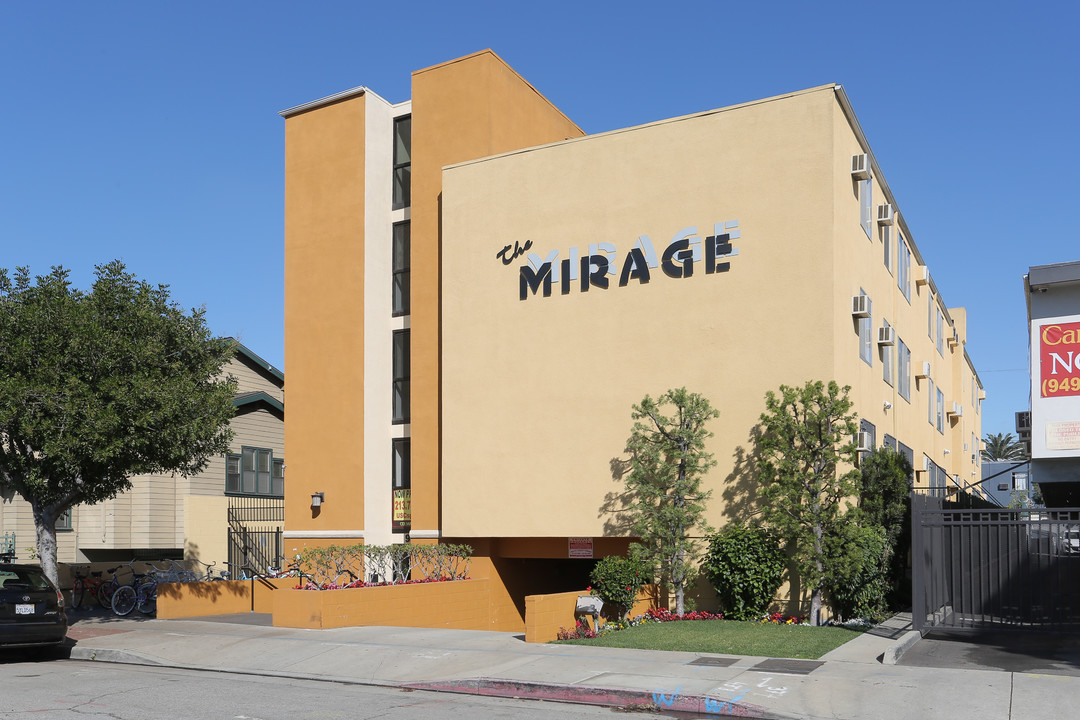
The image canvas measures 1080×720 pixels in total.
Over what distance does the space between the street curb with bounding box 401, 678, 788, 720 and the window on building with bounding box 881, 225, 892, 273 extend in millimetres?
17147

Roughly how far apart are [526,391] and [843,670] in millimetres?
12014

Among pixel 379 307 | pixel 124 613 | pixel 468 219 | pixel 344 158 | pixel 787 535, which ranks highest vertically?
pixel 344 158

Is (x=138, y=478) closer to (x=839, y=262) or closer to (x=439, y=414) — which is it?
(x=439, y=414)

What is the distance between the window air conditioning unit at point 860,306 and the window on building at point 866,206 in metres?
2.49

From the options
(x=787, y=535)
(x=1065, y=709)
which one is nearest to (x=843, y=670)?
(x=1065, y=709)

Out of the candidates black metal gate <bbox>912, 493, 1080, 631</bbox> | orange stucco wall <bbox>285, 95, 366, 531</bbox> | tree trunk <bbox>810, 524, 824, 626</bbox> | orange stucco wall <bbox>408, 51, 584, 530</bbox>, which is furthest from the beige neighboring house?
black metal gate <bbox>912, 493, 1080, 631</bbox>

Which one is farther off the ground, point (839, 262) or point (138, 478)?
point (839, 262)

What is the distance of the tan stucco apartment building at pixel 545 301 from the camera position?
20750 millimetres

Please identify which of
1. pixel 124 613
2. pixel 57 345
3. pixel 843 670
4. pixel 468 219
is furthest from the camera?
pixel 468 219

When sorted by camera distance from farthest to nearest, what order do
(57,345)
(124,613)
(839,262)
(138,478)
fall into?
(138,478) < (124,613) < (839,262) < (57,345)

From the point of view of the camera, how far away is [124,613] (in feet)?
75.4

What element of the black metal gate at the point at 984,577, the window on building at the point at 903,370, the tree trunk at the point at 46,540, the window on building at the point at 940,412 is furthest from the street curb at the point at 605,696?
the window on building at the point at 940,412

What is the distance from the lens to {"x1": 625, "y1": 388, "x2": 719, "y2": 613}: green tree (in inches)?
795

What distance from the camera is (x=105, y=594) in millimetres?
25047
